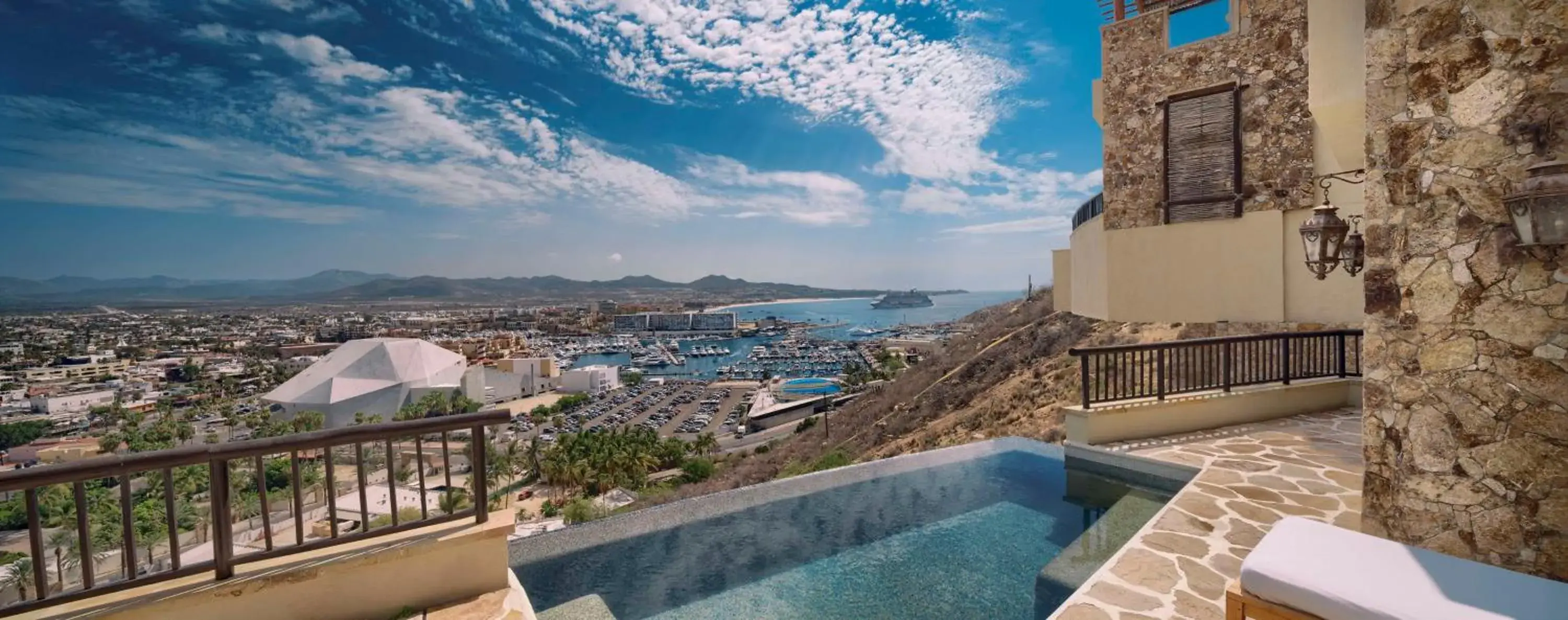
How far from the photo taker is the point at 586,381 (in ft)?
149

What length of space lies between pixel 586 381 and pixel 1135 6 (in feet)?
145

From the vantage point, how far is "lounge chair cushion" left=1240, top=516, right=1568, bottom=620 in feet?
5.48

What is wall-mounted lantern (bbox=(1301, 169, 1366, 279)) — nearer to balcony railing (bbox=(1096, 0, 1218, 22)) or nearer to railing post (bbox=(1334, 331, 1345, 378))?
railing post (bbox=(1334, 331, 1345, 378))

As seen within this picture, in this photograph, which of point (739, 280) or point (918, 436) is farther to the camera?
point (739, 280)

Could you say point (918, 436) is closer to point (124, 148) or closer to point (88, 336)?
point (88, 336)

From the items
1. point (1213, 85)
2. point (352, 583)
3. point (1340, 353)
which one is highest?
point (1213, 85)

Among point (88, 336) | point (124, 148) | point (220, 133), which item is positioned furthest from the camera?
point (220, 133)

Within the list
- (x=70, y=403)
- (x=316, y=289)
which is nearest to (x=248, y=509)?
(x=70, y=403)

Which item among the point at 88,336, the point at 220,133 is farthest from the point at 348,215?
the point at 88,336

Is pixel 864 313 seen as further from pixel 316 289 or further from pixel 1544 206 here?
pixel 1544 206

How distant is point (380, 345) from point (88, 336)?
40.6ft

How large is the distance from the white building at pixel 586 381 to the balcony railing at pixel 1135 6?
42.8m

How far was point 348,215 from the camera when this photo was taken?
2841 cm

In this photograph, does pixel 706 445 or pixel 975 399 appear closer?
pixel 975 399
